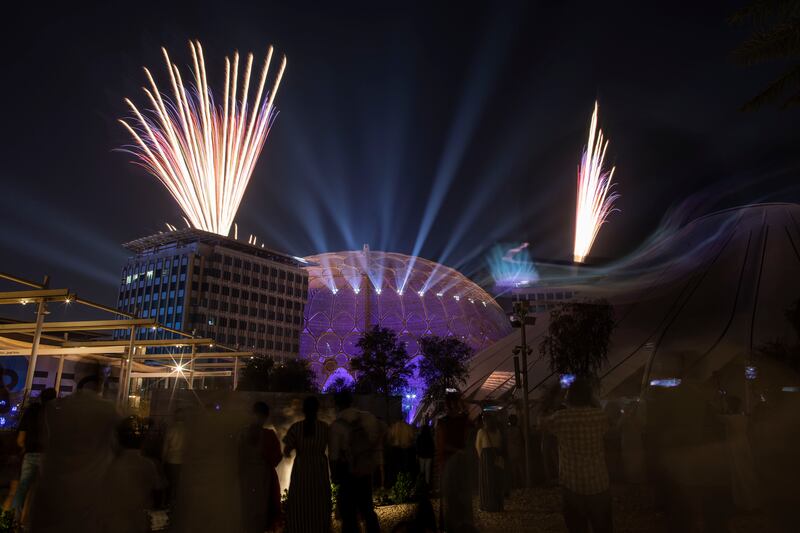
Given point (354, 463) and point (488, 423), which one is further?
point (488, 423)

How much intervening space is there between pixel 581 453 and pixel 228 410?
3200 mm

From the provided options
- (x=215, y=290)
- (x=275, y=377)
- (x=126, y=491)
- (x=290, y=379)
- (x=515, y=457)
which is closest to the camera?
(x=126, y=491)

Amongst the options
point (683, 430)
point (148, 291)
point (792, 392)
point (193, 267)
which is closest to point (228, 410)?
point (683, 430)

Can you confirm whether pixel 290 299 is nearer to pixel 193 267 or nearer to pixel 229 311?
pixel 229 311

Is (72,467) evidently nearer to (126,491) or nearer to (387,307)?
(126,491)

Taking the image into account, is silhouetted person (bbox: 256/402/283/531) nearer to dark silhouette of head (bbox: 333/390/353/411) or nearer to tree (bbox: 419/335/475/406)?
dark silhouette of head (bbox: 333/390/353/411)

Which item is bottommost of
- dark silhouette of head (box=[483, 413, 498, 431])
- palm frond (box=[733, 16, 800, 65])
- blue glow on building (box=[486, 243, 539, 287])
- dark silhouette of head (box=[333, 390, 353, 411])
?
dark silhouette of head (box=[483, 413, 498, 431])

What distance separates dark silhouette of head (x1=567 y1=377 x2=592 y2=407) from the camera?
16.7ft

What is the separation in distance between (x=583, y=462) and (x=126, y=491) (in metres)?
A: 3.95

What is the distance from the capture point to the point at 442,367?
41469 millimetres

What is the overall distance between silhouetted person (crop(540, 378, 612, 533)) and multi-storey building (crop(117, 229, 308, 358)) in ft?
288

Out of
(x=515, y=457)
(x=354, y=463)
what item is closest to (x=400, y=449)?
(x=515, y=457)

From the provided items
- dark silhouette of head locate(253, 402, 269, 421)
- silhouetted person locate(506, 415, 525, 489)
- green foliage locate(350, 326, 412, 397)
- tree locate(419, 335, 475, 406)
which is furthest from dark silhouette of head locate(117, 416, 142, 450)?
tree locate(419, 335, 475, 406)

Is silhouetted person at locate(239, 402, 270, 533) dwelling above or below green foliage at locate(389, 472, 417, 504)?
above
